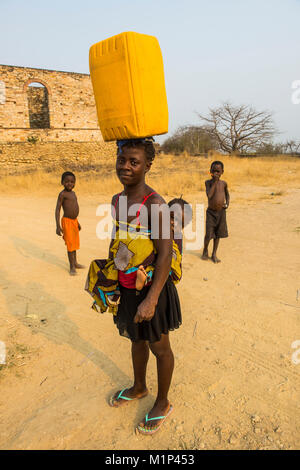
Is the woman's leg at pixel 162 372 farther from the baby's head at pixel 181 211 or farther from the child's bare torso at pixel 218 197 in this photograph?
the child's bare torso at pixel 218 197

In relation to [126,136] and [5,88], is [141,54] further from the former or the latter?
[5,88]

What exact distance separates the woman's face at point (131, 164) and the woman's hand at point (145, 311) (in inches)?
25.3

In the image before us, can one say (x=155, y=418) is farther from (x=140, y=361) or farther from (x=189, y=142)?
(x=189, y=142)

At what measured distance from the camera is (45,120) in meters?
22.0

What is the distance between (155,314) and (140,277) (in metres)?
0.24

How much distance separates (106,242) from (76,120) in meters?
17.9

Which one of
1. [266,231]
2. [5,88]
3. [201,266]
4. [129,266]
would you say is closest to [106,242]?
[201,266]

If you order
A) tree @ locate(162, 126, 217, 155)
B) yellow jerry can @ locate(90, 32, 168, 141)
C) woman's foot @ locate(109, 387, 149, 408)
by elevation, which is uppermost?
tree @ locate(162, 126, 217, 155)

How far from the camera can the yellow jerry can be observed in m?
1.59

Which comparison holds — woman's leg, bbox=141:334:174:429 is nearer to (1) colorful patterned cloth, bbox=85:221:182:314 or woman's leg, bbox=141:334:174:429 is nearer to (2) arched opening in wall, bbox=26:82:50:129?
(1) colorful patterned cloth, bbox=85:221:182:314

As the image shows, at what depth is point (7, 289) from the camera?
13.0 ft

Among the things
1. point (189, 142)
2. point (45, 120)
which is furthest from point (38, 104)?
point (189, 142)

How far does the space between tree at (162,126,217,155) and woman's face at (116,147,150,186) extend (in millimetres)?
23505

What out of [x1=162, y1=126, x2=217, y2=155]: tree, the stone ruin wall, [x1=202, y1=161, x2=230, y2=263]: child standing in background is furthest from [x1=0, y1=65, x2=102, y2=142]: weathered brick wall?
[x1=202, y1=161, x2=230, y2=263]: child standing in background
